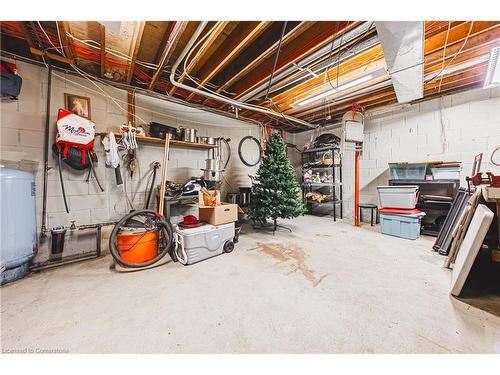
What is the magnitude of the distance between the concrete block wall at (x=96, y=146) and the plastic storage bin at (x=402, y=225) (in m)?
3.50

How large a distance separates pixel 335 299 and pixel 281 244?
1324 millimetres

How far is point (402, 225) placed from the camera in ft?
9.98

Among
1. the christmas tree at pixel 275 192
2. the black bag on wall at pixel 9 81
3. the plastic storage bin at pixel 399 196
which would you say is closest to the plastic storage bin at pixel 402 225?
the plastic storage bin at pixel 399 196

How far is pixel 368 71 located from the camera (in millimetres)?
2611

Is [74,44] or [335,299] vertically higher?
[74,44]

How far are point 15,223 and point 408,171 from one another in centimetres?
539

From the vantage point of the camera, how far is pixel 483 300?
145 cm

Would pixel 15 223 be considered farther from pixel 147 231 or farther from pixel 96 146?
pixel 96 146

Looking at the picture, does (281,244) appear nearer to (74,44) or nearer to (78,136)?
(78,136)

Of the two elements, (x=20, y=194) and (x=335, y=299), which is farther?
(x=20, y=194)
